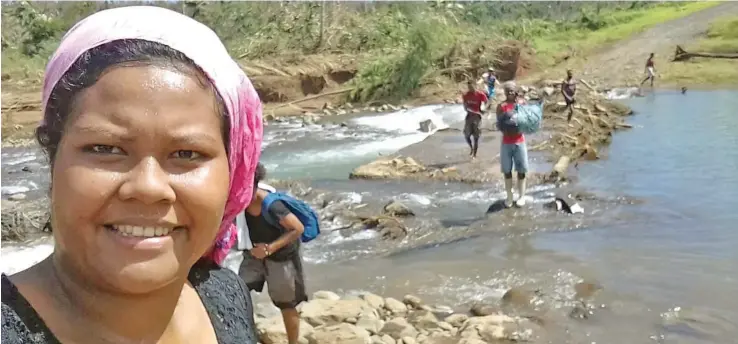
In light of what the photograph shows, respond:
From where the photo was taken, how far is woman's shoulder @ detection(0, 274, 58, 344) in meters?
1.07

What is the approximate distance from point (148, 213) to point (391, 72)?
71.7ft

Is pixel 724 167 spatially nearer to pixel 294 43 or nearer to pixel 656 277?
pixel 656 277

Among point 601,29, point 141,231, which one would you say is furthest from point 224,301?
point 601,29

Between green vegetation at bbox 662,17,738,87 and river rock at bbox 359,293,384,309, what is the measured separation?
23.3m

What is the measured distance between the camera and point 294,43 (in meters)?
25.4

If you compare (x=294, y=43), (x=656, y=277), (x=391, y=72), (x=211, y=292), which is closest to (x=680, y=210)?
(x=656, y=277)

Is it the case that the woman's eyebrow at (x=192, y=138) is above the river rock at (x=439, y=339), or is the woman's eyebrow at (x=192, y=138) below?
above

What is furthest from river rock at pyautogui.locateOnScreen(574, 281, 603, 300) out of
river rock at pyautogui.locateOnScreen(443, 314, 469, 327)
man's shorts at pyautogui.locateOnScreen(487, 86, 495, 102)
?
man's shorts at pyautogui.locateOnScreen(487, 86, 495, 102)

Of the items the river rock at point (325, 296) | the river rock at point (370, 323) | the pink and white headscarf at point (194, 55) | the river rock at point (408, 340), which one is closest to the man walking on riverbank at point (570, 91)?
the river rock at point (325, 296)

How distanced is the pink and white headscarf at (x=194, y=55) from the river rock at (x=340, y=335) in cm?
382

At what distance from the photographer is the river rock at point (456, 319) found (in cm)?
547

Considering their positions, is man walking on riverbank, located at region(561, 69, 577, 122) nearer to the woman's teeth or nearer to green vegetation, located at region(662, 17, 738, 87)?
green vegetation, located at region(662, 17, 738, 87)

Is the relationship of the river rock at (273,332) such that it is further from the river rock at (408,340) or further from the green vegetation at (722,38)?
the green vegetation at (722,38)

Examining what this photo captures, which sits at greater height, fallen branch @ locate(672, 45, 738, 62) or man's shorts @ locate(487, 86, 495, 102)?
man's shorts @ locate(487, 86, 495, 102)
